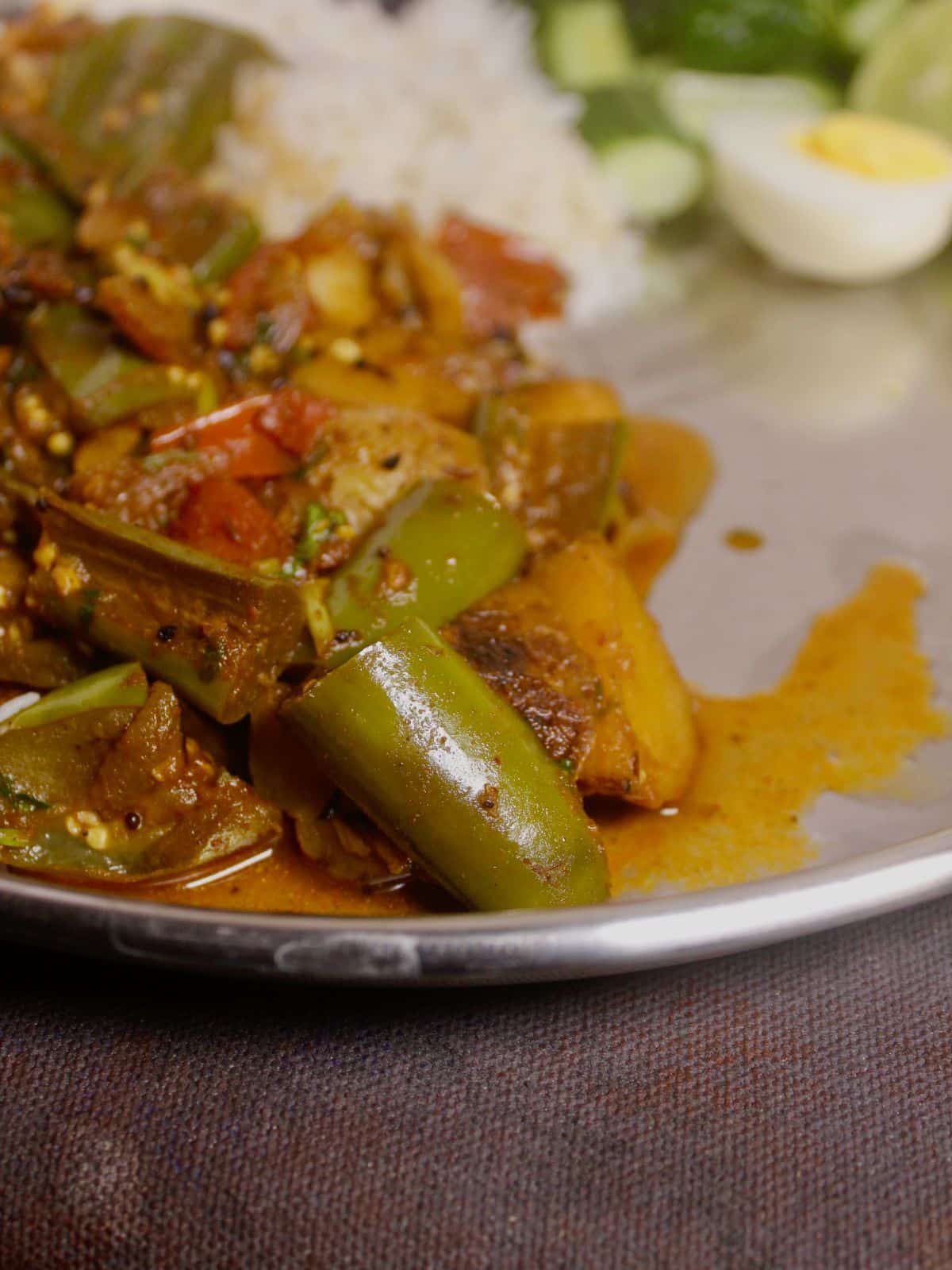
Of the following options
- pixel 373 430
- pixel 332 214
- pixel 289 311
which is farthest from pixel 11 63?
pixel 373 430

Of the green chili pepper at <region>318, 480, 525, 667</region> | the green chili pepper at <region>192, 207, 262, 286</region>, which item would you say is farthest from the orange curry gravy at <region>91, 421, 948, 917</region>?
the green chili pepper at <region>192, 207, 262, 286</region>

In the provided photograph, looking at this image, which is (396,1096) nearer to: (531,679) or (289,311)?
(531,679)

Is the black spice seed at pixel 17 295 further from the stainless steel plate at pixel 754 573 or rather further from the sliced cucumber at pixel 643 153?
the sliced cucumber at pixel 643 153

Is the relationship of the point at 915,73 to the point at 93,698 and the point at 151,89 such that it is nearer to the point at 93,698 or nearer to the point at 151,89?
the point at 151,89

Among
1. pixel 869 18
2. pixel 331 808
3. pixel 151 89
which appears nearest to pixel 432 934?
pixel 331 808

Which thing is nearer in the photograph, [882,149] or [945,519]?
[945,519]

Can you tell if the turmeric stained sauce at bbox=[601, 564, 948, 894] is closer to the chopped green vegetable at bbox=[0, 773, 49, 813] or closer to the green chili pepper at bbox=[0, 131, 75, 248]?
the chopped green vegetable at bbox=[0, 773, 49, 813]

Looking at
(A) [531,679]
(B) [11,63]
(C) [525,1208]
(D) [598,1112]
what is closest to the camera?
(C) [525,1208]
